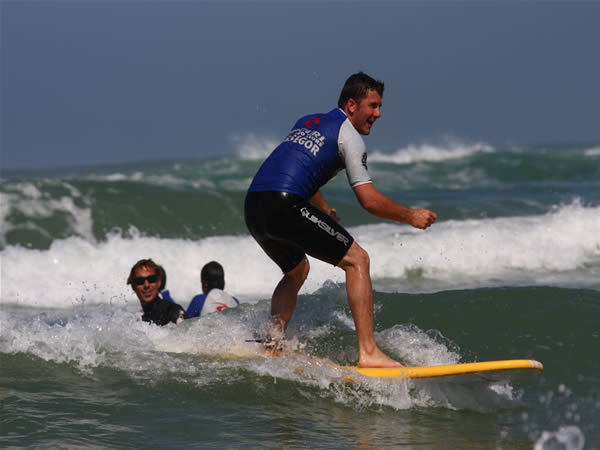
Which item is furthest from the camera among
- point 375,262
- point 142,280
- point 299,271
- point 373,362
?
point 375,262

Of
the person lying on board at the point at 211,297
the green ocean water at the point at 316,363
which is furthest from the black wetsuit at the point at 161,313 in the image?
the person lying on board at the point at 211,297

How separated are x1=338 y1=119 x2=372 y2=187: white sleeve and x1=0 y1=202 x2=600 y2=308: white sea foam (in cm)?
504

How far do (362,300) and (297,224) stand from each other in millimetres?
632

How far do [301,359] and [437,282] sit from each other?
5465mm

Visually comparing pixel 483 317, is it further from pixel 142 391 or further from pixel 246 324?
pixel 142 391

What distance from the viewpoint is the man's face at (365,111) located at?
5.00 meters

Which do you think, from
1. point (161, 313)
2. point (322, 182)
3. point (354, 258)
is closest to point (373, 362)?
point (354, 258)

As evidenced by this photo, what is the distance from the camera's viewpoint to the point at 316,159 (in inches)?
193

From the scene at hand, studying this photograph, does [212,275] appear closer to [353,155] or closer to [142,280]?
[142,280]

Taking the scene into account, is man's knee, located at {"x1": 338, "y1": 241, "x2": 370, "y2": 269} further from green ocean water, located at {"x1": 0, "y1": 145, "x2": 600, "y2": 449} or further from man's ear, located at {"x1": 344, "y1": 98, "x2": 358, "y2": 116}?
man's ear, located at {"x1": 344, "y1": 98, "x2": 358, "y2": 116}

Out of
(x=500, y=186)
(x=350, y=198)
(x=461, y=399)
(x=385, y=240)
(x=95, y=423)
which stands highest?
(x=500, y=186)

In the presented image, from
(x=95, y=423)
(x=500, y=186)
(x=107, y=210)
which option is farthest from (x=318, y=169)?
(x=500, y=186)

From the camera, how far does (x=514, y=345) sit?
6.14 m

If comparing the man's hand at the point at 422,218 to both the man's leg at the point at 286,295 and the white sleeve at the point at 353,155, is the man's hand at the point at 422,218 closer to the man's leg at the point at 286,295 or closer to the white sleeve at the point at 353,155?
the white sleeve at the point at 353,155
